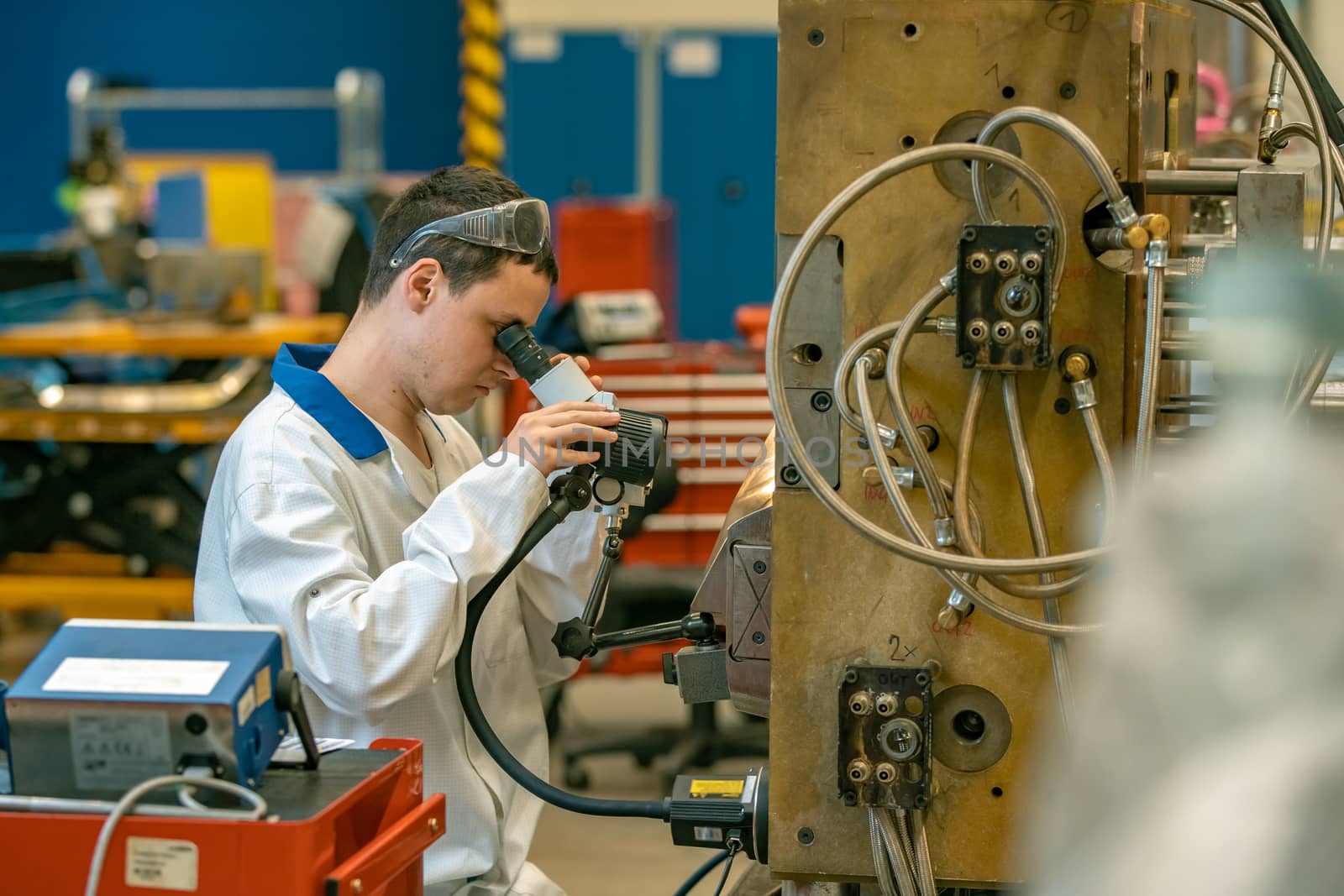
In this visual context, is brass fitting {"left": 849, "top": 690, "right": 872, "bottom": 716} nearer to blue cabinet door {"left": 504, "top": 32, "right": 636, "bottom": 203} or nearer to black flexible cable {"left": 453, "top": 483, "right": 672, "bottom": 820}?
black flexible cable {"left": 453, "top": 483, "right": 672, "bottom": 820}

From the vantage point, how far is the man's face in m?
1.50

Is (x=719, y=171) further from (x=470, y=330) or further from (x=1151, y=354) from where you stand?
(x=1151, y=354)

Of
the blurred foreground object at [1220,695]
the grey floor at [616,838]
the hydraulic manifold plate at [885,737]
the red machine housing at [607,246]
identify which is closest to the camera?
the blurred foreground object at [1220,695]

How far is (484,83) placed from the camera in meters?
6.90

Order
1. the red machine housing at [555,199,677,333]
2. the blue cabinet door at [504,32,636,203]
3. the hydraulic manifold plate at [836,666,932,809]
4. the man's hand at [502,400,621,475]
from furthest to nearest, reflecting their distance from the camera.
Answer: the blue cabinet door at [504,32,636,203] < the red machine housing at [555,199,677,333] < the man's hand at [502,400,621,475] < the hydraulic manifold plate at [836,666,932,809]

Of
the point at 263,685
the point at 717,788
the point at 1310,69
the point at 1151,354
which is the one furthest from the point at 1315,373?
the point at 263,685

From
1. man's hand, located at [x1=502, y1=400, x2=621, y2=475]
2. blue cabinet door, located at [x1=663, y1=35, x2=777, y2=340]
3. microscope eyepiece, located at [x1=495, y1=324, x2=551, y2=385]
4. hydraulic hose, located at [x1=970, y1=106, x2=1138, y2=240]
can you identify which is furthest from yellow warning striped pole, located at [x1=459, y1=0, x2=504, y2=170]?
hydraulic hose, located at [x1=970, y1=106, x2=1138, y2=240]

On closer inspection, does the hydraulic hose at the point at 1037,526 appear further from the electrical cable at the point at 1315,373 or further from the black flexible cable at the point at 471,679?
the black flexible cable at the point at 471,679

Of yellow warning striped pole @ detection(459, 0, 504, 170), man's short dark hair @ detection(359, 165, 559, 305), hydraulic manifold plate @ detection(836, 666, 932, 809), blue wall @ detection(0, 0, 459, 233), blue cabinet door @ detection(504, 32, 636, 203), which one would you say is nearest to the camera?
hydraulic manifold plate @ detection(836, 666, 932, 809)

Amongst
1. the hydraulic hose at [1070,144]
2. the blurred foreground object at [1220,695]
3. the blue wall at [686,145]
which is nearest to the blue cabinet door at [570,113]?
the blue wall at [686,145]

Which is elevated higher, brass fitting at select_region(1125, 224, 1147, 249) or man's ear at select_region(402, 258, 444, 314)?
brass fitting at select_region(1125, 224, 1147, 249)

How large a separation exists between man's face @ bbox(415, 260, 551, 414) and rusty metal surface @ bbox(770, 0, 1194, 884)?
1.48ft

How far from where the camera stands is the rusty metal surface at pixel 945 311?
111cm

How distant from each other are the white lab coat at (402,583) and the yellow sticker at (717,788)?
264 millimetres
